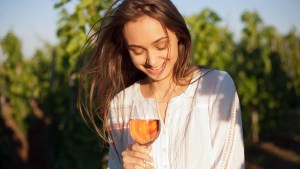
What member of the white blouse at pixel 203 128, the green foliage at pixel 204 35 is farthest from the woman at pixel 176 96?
the green foliage at pixel 204 35

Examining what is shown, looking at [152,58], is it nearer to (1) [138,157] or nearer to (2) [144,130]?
(2) [144,130]

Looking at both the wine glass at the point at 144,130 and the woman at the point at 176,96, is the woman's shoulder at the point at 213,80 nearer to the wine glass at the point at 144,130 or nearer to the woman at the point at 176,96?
the woman at the point at 176,96

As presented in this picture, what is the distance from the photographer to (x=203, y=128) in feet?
5.47

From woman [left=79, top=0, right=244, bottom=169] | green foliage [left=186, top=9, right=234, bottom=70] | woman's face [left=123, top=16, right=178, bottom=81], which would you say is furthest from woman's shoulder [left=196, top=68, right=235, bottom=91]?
green foliage [left=186, top=9, right=234, bottom=70]

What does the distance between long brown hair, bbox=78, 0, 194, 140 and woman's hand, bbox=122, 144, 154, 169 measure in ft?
1.39

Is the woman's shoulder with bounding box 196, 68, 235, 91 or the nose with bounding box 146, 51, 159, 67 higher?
the nose with bounding box 146, 51, 159, 67


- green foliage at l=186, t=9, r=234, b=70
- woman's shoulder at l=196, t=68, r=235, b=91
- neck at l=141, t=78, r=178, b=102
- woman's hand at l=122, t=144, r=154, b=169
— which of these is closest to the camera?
woman's hand at l=122, t=144, r=154, b=169

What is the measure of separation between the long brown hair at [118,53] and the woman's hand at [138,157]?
16.7 inches

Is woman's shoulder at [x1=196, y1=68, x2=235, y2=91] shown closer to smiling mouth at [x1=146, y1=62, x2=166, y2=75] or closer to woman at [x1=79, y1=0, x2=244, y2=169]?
woman at [x1=79, y1=0, x2=244, y2=169]

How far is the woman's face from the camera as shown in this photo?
1636mm

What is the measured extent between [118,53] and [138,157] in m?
0.75

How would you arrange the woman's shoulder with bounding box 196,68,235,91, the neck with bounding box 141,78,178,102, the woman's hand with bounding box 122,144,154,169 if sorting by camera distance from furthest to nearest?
the neck with bounding box 141,78,178,102
the woman's shoulder with bounding box 196,68,235,91
the woman's hand with bounding box 122,144,154,169

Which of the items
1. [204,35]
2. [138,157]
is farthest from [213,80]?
[204,35]

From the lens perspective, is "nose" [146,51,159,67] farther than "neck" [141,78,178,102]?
No
